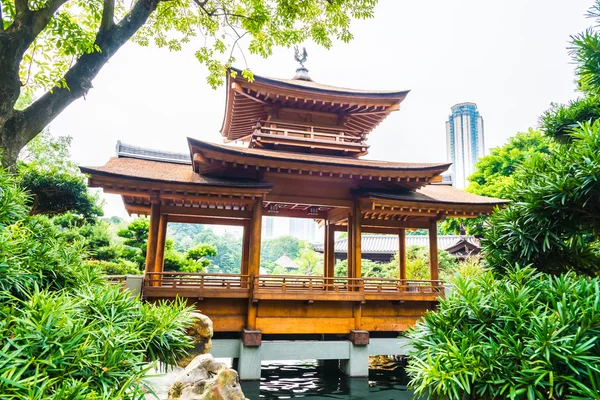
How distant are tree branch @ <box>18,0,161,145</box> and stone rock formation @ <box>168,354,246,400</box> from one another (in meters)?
3.63

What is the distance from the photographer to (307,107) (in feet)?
35.8

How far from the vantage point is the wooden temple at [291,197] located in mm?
8164

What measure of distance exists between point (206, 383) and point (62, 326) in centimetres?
272

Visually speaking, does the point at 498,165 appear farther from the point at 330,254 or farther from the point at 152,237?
the point at 152,237

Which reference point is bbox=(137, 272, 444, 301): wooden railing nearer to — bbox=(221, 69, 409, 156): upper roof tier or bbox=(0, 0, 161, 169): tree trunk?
bbox=(221, 69, 409, 156): upper roof tier

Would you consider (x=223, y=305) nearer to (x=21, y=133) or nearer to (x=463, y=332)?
(x=21, y=133)

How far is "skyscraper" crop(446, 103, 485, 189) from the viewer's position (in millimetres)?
56062

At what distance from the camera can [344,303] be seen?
8898 millimetres

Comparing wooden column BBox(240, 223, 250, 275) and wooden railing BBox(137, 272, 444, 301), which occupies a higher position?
wooden column BBox(240, 223, 250, 275)

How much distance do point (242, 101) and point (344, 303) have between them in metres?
6.73

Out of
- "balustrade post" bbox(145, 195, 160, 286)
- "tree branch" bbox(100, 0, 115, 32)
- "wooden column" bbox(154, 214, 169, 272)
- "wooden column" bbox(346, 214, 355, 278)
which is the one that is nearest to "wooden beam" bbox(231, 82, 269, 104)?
"balustrade post" bbox(145, 195, 160, 286)

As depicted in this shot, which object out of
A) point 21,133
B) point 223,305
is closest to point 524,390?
point 21,133

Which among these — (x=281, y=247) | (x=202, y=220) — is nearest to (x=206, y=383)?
(x=202, y=220)

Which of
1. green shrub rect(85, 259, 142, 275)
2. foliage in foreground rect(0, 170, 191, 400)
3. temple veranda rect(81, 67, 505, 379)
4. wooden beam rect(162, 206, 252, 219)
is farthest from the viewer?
green shrub rect(85, 259, 142, 275)
